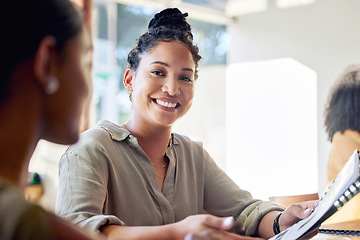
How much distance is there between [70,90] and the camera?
60 cm

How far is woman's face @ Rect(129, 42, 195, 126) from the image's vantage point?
4.65 feet

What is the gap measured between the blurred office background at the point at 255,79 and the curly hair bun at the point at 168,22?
2.49 metres

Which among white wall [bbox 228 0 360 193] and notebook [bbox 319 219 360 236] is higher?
white wall [bbox 228 0 360 193]

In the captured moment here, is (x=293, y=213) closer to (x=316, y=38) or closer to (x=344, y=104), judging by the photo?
(x=344, y=104)

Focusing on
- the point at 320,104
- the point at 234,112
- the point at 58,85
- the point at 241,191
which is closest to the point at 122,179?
the point at 241,191

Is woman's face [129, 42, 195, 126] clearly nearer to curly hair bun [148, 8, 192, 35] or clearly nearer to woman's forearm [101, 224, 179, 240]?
curly hair bun [148, 8, 192, 35]

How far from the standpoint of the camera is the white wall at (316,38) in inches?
147

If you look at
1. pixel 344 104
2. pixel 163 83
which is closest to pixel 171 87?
pixel 163 83

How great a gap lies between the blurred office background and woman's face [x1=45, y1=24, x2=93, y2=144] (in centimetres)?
322

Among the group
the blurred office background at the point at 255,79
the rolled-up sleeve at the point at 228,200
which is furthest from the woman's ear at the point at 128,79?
the blurred office background at the point at 255,79

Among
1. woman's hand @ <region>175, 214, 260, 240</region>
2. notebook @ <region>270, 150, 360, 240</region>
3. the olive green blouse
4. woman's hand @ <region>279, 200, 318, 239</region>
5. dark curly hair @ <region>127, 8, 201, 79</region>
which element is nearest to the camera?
woman's hand @ <region>175, 214, 260, 240</region>

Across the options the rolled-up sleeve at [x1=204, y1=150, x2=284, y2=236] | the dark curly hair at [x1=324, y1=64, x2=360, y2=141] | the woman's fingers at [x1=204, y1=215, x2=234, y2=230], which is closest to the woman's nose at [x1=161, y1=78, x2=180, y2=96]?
the rolled-up sleeve at [x1=204, y1=150, x2=284, y2=236]

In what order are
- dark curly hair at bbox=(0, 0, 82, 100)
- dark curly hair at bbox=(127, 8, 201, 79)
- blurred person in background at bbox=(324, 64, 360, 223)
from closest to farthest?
dark curly hair at bbox=(0, 0, 82, 100)
dark curly hair at bbox=(127, 8, 201, 79)
blurred person in background at bbox=(324, 64, 360, 223)

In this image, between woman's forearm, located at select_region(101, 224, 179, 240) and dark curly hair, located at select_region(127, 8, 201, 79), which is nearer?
woman's forearm, located at select_region(101, 224, 179, 240)
